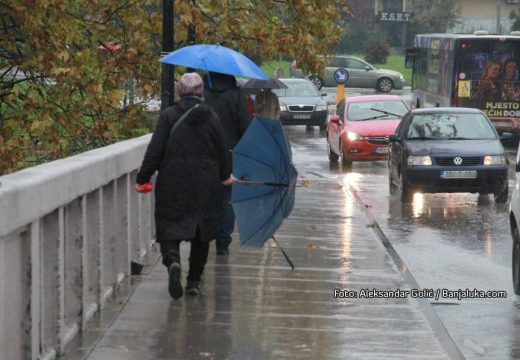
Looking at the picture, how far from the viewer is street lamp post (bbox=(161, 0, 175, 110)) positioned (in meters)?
14.5

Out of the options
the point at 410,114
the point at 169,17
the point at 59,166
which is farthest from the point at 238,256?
the point at 410,114

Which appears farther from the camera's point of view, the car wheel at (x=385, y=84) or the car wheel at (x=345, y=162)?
the car wheel at (x=385, y=84)

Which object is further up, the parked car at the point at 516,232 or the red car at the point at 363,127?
the parked car at the point at 516,232

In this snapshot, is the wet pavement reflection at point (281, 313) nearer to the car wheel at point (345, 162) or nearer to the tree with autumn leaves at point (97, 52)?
the tree with autumn leaves at point (97, 52)

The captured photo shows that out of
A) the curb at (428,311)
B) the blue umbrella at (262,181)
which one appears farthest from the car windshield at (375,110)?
the blue umbrella at (262,181)

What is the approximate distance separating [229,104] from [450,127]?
10.1 metres

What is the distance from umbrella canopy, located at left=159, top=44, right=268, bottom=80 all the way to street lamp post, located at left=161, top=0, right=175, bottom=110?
7.47ft

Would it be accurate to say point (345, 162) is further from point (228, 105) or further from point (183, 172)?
point (183, 172)

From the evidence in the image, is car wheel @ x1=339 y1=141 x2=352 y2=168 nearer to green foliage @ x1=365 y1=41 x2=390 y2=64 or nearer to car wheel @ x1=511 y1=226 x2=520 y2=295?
car wheel @ x1=511 y1=226 x2=520 y2=295

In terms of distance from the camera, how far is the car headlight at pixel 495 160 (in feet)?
69.1

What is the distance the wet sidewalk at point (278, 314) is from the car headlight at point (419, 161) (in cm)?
686

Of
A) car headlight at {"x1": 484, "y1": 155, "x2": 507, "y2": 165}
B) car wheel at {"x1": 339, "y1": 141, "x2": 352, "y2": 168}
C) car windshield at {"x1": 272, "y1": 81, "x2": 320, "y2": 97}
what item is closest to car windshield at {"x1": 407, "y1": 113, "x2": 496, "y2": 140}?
car headlight at {"x1": 484, "y1": 155, "x2": 507, "y2": 165}

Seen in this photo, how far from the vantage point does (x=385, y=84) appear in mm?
66938

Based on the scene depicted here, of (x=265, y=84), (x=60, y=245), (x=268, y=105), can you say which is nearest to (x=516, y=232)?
(x=60, y=245)
